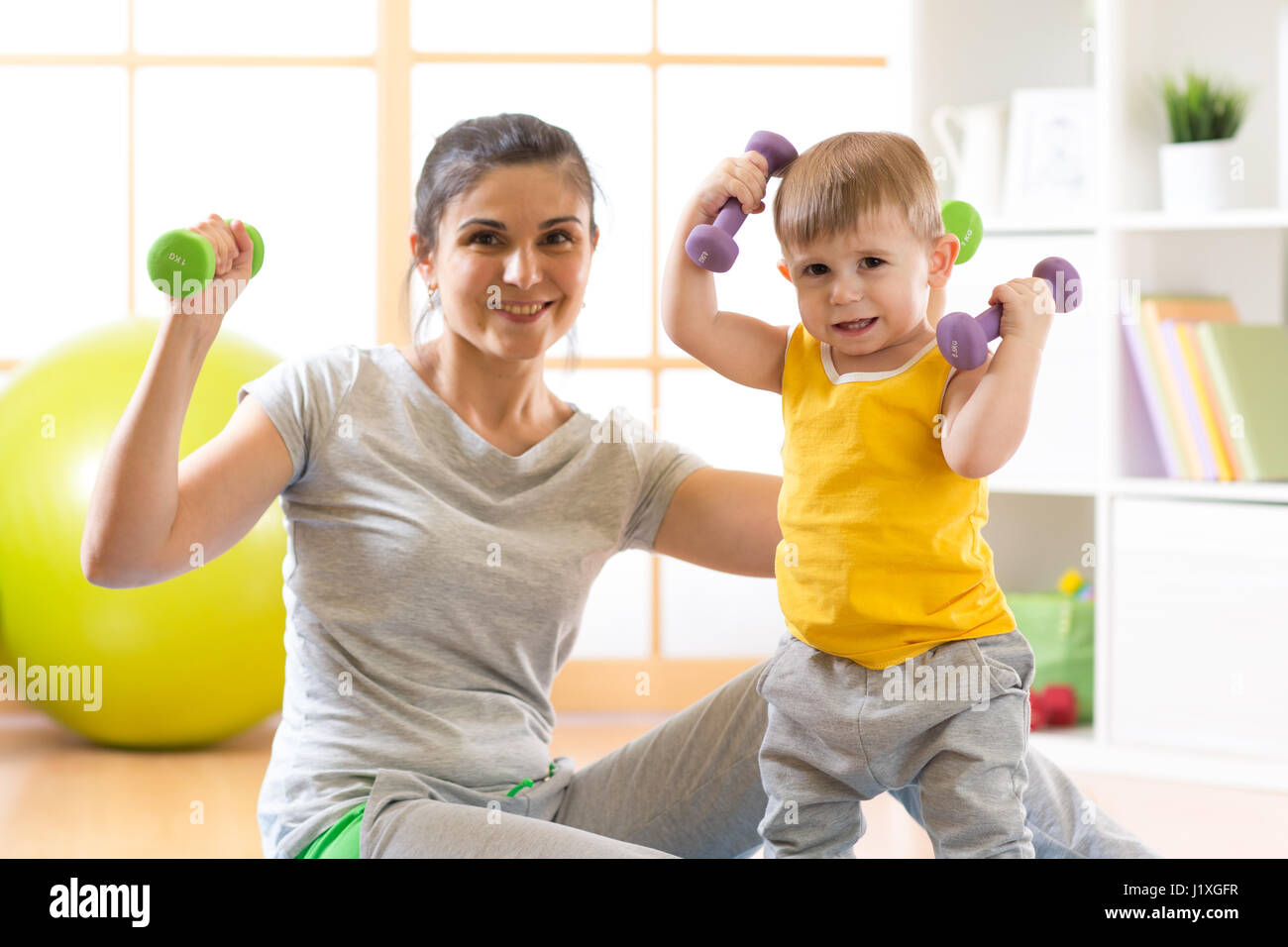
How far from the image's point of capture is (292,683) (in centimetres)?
133

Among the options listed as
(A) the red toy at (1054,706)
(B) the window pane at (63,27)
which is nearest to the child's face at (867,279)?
(A) the red toy at (1054,706)

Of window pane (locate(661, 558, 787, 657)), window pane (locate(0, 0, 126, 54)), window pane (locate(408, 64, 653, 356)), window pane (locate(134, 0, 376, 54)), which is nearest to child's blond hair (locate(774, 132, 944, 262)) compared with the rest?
window pane (locate(408, 64, 653, 356))

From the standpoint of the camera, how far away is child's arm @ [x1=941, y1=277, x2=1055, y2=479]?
0.95m

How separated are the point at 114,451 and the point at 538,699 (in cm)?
49

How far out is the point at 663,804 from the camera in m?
1.36

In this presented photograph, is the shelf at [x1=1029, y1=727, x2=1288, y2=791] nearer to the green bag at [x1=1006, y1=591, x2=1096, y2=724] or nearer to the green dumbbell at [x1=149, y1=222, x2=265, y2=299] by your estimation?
the green bag at [x1=1006, y1=591, x2=1096, y2=724]

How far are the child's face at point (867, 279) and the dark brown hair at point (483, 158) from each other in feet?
1.25

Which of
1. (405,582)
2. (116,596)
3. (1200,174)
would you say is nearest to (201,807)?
(116,596)

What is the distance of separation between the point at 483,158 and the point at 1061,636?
5.09 feet

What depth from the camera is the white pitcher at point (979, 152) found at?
2.45 meters

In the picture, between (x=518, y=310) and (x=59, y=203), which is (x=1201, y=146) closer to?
(x=518, y=310)

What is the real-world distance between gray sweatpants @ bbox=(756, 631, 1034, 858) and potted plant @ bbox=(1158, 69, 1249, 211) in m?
1.52

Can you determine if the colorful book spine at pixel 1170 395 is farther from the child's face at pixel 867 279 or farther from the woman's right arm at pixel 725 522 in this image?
the child's face at pixel 867 279
